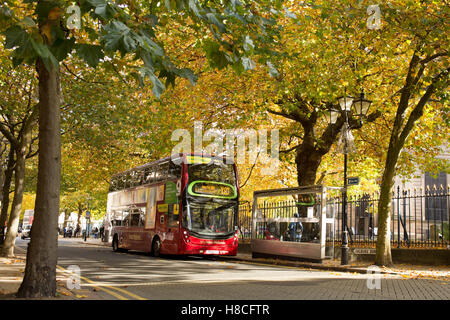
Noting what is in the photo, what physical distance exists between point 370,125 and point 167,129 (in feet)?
32.8

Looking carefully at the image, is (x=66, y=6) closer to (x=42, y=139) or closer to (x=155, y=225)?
(x=42, y=139)

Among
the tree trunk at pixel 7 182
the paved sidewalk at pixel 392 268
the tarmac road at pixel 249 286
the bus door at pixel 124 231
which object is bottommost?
the tarmac road at pixel 249 286

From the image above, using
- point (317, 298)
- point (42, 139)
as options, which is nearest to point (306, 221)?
point (317, 298)

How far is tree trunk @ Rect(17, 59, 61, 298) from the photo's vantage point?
24.0ft

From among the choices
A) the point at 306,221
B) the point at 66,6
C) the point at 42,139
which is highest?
the point at 66,6

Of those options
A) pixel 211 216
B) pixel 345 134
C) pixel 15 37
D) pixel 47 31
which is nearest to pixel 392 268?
pixel 345 134

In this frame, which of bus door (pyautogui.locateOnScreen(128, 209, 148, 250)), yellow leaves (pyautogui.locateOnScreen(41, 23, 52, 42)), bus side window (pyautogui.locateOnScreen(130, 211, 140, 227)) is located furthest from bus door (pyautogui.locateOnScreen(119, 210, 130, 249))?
yellow leaves (pyautogui.locateOnScreen(41, 23, 52, 42))

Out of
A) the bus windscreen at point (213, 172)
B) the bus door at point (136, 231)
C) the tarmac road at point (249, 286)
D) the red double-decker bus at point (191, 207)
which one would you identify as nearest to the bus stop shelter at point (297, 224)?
the red double-decker bus at point (191, 207)

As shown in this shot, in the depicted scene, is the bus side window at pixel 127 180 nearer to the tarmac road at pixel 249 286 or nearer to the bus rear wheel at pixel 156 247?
the bus rear wheel at pixel 156 247

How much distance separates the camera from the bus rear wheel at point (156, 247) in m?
20.1

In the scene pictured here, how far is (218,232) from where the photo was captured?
1933 centimetres

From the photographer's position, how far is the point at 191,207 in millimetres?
18641

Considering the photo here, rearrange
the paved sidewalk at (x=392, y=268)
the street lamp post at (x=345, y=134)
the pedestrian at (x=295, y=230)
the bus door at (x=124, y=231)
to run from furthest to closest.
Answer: the bus door at (x=124, y=231) < the pedestrian at (x=295, y=230) < the street lamp post at (x=345, y=134) < the paved sidewalk at (x=392, y=268)
